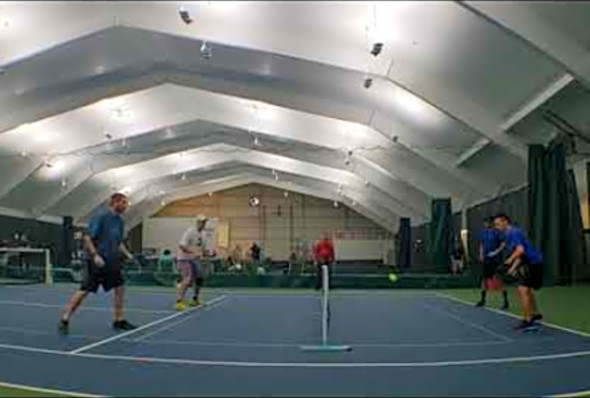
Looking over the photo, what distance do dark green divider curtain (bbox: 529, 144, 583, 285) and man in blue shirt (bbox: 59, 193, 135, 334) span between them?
1745cm

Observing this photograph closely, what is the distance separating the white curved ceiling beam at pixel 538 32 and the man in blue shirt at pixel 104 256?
9924mm

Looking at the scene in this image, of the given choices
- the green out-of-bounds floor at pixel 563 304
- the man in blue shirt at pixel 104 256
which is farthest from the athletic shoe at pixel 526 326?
the man in blue shirt at pixel 104 256

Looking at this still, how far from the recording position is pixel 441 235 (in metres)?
37.8

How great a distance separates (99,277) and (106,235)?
0.58 m

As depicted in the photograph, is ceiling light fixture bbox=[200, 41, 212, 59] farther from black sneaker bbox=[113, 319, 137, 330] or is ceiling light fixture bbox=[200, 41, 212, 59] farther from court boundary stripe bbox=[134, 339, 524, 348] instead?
court boundary stripe bbox=[134, 339, 524, 348]

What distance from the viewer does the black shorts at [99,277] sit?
1038 centimetres

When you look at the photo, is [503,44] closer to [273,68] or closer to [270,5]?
[270,5]

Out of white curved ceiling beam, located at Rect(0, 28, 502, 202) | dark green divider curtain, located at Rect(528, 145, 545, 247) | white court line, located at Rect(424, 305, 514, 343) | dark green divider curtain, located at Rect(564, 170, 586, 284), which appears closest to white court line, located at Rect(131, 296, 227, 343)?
Answer: white court line, located at Rect(424, 305, 514, 343)

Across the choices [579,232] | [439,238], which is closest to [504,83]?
[579,232]

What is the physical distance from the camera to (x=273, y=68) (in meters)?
26.4

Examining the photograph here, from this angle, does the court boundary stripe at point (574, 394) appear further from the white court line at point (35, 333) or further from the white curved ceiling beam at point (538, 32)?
the white curved ceiling beam at point (538, 32)

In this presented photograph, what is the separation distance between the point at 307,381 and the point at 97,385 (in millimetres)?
1761

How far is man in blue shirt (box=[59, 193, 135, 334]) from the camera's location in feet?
34.0

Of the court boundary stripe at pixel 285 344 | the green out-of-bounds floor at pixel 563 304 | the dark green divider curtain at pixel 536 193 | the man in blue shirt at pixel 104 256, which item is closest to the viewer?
the court boundary stripe at pixel 285 344
